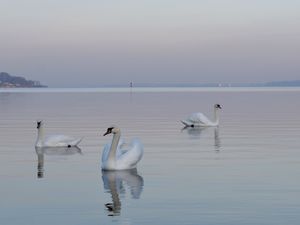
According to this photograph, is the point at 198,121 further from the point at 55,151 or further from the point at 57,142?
the point at 55,151

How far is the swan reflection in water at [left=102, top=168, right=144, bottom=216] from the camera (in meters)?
12.5

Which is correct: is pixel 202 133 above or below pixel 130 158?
above

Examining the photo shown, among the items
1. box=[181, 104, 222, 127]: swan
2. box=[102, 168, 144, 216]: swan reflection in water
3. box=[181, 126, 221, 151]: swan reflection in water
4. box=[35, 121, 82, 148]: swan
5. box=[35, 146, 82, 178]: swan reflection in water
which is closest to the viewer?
box=[102, 168, 144, 216]: swan reflection in water

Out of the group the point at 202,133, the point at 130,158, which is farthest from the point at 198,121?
the point at 130,158

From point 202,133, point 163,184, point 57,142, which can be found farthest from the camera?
point 202,133

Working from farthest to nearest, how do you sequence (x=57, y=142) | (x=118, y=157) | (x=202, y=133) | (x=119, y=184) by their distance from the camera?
(x=202, y=133), (x=57, y=142), (x=118, y=157), (x=119, y=184)

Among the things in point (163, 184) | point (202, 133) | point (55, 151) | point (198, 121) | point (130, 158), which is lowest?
point (163, 184)

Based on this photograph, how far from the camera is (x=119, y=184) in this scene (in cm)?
1523

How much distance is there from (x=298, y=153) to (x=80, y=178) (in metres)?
7.64

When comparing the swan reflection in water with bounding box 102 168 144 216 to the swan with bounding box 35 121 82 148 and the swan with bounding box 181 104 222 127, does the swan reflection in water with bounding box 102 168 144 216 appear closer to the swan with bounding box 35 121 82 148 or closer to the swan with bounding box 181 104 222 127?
the swan with bounding box 35 121 82 148

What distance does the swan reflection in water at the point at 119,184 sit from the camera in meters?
12.5

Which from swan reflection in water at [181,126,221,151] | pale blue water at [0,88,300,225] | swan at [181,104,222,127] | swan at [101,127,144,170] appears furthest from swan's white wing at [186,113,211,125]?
swan at [101,127,144,170]

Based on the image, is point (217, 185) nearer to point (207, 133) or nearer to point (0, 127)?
point (207, 133)

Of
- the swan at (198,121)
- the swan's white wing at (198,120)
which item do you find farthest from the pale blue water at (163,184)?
the swan's white wing at (198,120)
